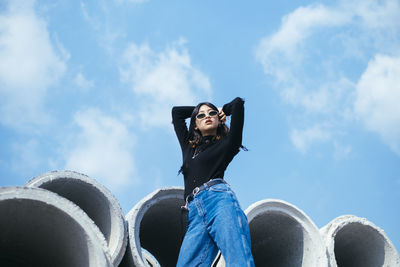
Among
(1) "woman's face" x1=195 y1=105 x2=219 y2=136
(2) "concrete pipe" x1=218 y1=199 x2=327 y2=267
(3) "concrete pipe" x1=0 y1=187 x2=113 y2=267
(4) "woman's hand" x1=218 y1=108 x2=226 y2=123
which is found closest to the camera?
(3) "concrete pipe" x1=0 y1=187 x2=113 y2=267

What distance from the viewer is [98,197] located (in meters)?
3.71

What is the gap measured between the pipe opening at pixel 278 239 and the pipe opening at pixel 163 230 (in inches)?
29.6

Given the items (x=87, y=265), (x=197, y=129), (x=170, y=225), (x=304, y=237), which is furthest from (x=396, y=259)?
(x=87, y=265)

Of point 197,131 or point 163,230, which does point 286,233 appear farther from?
point 197,131

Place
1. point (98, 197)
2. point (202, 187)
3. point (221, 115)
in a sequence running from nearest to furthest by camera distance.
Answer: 1. point (202, 187)
2. point (221, 115)
3. point (98, 197)

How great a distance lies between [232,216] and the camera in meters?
2.30

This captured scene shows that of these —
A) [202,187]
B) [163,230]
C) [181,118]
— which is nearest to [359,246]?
[163,230]

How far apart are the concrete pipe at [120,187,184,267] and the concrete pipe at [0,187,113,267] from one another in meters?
0.99

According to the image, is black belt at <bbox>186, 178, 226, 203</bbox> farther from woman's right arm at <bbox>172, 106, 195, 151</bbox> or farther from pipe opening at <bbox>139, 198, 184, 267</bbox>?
pipe opening at <bbox>139, 198, 184, 267</bbox>

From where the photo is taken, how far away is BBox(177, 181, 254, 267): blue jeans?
2225 mm

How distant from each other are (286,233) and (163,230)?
1.28 meters

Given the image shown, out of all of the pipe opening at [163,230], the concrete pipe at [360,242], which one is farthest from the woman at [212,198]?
the concrete pipe at [360,242]

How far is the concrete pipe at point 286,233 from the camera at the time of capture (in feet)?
13.4

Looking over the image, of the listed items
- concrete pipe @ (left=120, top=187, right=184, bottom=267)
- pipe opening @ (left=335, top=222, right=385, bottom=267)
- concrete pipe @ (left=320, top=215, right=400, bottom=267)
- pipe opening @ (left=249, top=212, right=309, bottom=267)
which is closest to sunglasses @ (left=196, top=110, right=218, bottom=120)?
concrete pipe @ (left=120, top=187, right=184, bottom=267)
